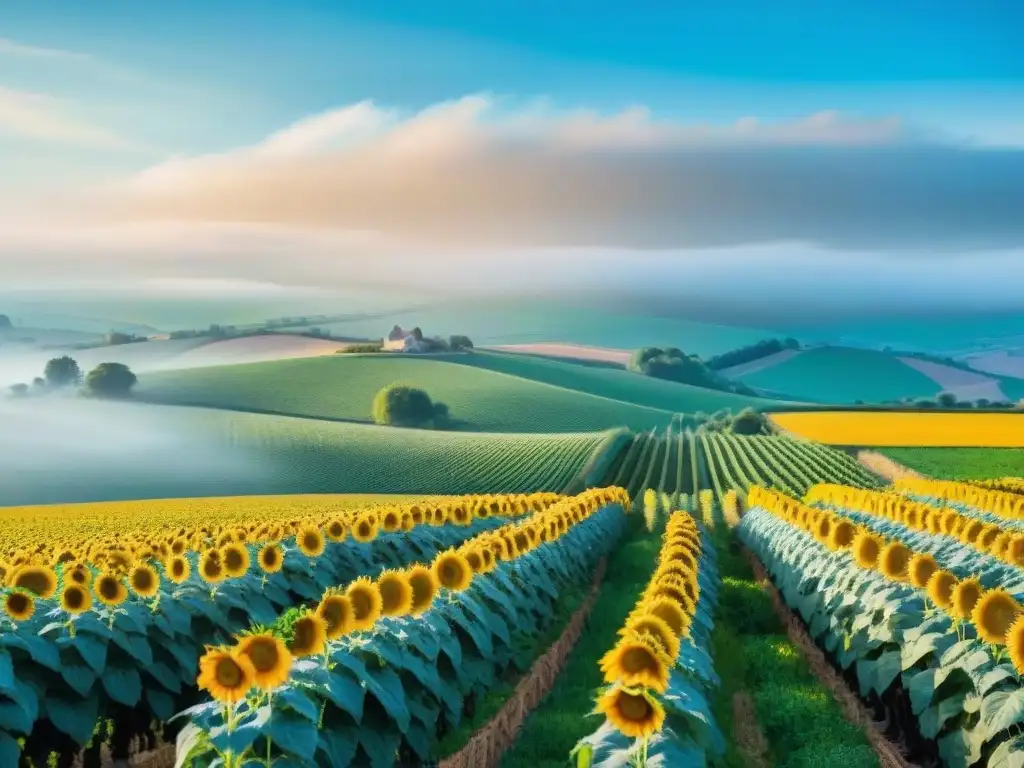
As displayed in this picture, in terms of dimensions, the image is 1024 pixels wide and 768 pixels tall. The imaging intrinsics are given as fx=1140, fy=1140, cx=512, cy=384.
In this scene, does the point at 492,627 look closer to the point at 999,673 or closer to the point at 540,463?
the point at 999,673

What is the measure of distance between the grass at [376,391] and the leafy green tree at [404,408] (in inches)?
59.7

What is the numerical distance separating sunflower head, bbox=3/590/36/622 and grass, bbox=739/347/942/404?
320ft

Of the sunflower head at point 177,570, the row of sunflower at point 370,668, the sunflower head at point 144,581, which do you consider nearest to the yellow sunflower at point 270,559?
the sunflower head at point 177,570

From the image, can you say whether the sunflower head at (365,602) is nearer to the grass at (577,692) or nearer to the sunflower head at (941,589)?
the grass at (577,692)

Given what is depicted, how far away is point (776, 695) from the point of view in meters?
10.9

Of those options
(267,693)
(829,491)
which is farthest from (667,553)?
(829,491)

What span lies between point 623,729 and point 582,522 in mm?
15056

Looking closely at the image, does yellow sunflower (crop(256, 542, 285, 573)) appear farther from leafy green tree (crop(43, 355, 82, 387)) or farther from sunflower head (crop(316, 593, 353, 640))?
leafy green tree (crop(43, 355, 82, 387))

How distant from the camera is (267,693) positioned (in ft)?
20.8

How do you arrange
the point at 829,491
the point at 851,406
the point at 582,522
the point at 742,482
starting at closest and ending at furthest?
1. the point at 582,522
2. the point at 829,491
3. the point at 742,482
4. the point at 851,406

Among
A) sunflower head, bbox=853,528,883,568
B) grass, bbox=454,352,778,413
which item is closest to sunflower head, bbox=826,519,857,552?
sunflower head, bbox=853,528,883,568

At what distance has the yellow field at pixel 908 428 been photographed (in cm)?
6475

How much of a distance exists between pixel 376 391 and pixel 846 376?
4628 centimetres

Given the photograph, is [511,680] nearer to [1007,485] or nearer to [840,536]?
[840,536]
